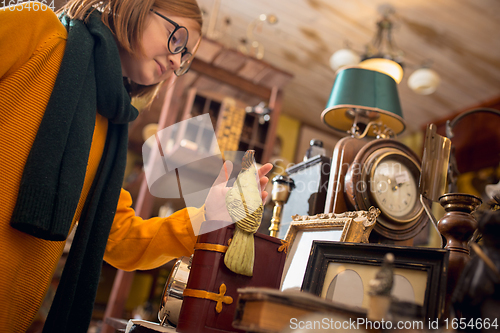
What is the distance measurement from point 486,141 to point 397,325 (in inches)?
178

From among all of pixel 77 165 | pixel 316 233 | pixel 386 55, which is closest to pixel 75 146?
pixel 77 165

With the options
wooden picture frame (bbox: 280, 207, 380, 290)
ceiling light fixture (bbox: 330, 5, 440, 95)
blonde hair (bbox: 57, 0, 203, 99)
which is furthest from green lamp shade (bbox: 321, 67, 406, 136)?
ceiling light fixture (bbox: 330, 5, 440, 95)

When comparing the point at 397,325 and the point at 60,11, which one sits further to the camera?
the point at 60,11

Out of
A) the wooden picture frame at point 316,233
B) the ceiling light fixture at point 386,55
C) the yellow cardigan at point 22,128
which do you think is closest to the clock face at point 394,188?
the wooden picture frame at point 316,233

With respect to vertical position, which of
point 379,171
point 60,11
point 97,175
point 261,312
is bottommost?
point 261,312

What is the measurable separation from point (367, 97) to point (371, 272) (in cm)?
68

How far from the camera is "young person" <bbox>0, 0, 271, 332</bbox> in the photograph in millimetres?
736

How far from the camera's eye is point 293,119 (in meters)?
5.50

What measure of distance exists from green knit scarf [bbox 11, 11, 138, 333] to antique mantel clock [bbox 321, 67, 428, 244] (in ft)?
2.00

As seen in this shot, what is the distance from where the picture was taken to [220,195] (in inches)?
31.2

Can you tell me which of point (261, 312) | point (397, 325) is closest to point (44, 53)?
point (261, 312)

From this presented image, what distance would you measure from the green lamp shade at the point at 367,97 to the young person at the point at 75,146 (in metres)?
0.49

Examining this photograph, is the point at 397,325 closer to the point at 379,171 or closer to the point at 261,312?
the point at 261,312

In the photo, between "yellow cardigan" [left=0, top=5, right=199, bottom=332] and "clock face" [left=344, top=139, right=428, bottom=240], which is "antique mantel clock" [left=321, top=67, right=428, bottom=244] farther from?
"yellow cardigan" [left=0, top=5, right=199, bottom=332]
